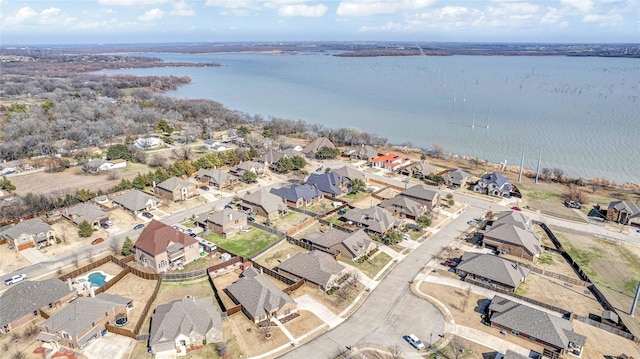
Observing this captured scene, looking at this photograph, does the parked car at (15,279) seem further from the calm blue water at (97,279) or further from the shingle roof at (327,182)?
the shingle roof at (327,182)

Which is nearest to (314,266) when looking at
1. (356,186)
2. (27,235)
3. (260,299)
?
(260,299)

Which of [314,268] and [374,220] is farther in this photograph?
[374,220]

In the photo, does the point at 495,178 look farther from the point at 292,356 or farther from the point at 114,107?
the point at 114,107

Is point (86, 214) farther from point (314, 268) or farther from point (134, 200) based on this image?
point (314, 268)

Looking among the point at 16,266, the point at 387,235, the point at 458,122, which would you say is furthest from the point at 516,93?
the point at 16,266

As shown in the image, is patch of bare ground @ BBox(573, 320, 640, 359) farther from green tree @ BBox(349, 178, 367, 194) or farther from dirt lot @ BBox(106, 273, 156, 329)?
dirt lot @ BBox(106, 273, 156, 329)

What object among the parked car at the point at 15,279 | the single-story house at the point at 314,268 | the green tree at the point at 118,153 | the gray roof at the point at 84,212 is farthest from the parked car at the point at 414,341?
the green tree at the point at 118,153
